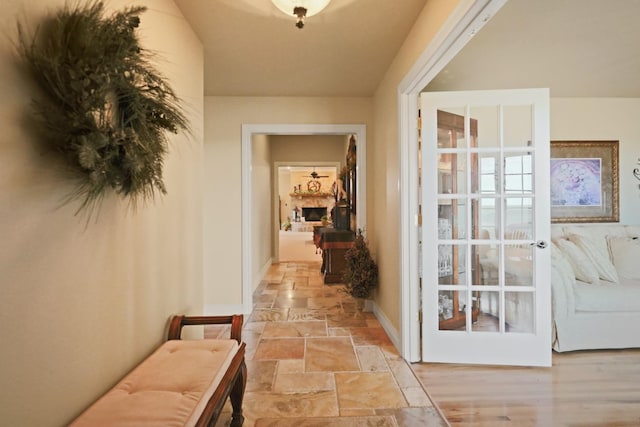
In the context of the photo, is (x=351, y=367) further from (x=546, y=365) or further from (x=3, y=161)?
(x=3, y=161)

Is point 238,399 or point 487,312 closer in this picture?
point 238,399

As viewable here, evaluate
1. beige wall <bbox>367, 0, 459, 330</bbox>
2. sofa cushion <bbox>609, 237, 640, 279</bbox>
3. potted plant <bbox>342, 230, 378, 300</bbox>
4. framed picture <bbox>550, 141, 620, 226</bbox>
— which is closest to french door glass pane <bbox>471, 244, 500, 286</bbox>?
beige wall <bbox>367, 0, 459, 330</bbox>

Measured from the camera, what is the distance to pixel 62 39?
105 centimetres

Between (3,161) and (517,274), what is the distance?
303 centimetres

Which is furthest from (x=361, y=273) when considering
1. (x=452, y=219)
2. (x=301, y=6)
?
(x=301, y=6)

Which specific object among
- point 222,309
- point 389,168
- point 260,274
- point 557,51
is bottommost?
point 222,309

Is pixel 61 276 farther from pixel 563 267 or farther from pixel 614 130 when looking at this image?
pixel 614 130

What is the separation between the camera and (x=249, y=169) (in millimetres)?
3771

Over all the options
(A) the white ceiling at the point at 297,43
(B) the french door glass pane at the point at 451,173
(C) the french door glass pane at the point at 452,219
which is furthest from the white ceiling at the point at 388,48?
(C) the french door glass pane at the point at 452,219

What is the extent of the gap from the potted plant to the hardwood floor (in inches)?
44.4

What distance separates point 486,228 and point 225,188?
2804 millimetres

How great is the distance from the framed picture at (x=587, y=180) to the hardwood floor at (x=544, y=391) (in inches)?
69.0

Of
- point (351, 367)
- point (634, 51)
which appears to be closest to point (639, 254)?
point (634, 51)

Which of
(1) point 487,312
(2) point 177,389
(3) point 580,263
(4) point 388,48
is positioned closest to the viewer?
(2) point 177,389
